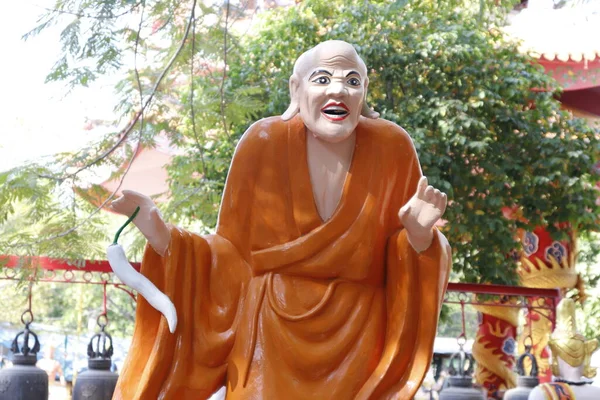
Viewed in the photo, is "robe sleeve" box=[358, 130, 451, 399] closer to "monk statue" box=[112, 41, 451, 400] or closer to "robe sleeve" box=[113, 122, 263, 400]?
"monk statue" box=[112, 41, 451, 400]

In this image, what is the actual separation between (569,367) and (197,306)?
6.39 ft

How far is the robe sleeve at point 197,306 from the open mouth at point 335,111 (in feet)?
0.98

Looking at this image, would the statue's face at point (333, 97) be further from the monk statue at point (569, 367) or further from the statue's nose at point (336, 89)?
the monk statue at point (569, 367)

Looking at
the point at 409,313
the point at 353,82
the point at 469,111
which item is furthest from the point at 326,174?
the point at 469,111

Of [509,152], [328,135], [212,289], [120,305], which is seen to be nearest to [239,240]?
[212,289]

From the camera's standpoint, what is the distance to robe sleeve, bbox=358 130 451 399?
313 centimetres

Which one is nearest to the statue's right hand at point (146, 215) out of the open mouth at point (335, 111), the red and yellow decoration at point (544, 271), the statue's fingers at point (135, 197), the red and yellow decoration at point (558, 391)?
the statue's fingers at point (135, 197)

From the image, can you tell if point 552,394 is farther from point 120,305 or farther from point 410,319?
point 120,305

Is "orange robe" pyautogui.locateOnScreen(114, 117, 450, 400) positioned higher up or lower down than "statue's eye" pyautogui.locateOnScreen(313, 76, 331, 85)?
lower down

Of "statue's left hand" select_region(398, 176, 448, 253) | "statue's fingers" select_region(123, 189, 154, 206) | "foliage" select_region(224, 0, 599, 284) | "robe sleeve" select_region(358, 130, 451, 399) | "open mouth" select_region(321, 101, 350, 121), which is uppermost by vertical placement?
"foliage" select_region(224, 0, 599, 284)

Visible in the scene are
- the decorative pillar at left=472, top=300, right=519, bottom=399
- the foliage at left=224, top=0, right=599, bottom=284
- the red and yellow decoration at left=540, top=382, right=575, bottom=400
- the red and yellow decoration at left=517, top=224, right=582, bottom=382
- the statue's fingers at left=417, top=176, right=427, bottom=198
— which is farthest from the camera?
the red and yellow decoration at left=517, top=224, right=582, bottom=382

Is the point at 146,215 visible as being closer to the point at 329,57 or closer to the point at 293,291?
the point at 293,291

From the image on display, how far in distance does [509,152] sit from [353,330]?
15.7 ft

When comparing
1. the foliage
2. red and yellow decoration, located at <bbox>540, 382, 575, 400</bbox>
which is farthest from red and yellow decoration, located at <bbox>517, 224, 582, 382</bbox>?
red and yellow decoration, located at <bbox>540, 382, 575, 400</bbox>
